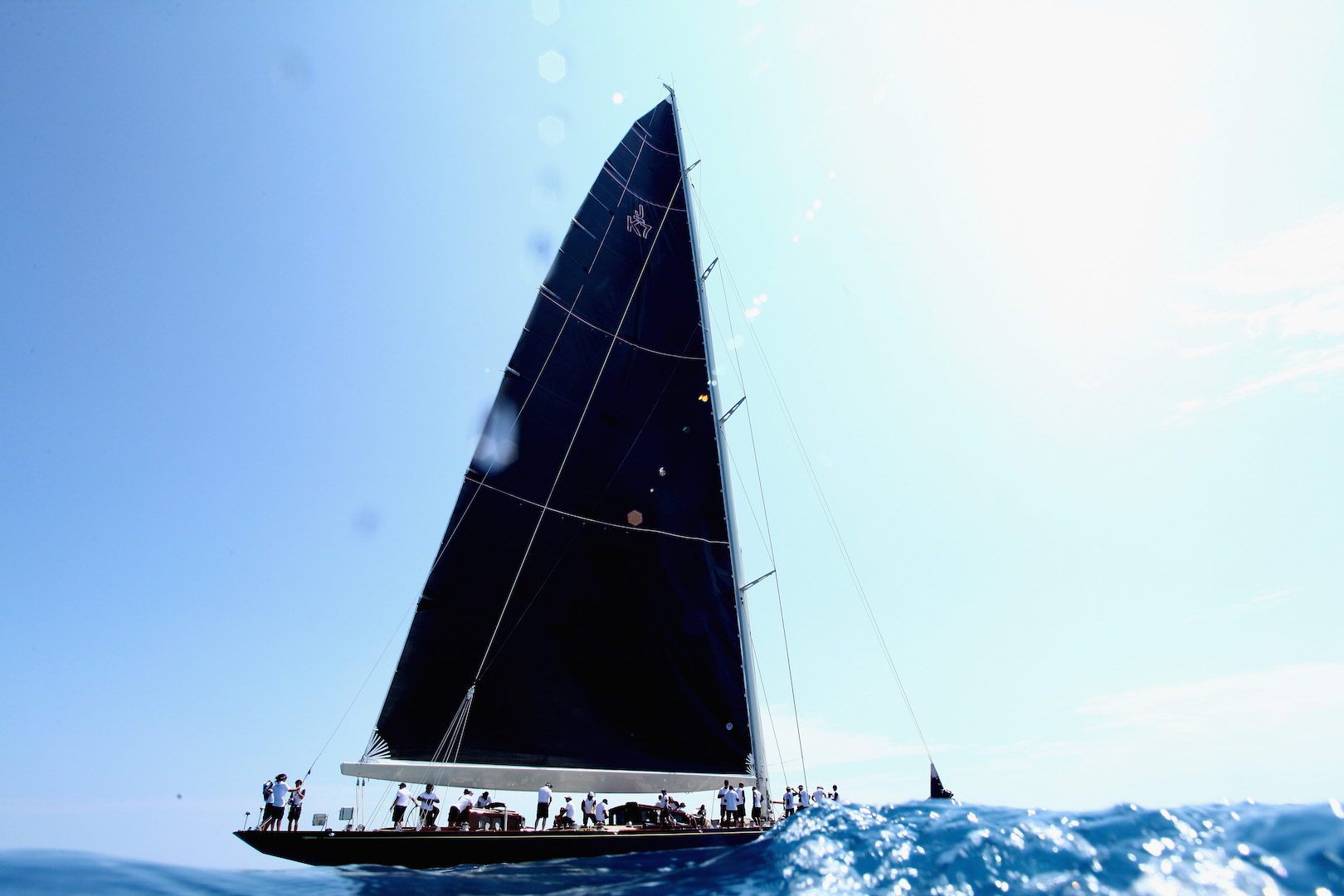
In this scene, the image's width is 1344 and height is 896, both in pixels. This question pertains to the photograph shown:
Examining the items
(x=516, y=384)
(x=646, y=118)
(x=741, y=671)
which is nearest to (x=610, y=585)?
(x=741, y=671)

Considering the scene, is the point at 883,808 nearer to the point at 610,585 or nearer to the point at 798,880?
the point at 798,880

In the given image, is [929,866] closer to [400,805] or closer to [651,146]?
[400,805]

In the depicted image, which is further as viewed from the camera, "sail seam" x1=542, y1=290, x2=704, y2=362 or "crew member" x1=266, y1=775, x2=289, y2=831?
"sail seam" x1=542, y1=290, x2=704, y2=362

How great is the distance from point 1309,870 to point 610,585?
10.7m

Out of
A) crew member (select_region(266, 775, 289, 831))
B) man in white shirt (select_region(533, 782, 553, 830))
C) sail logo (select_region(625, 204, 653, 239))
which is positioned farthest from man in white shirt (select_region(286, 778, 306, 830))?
sail logo (select_region(625, 204, 653, 239))

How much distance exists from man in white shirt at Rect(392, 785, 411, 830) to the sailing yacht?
29.8 inches

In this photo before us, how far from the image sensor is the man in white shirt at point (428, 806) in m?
11.2

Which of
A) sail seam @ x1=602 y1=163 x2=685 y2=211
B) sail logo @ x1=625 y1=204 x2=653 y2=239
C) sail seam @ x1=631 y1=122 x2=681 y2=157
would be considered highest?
sail seam @ x1=631 y1=122 x2=681 y2=157

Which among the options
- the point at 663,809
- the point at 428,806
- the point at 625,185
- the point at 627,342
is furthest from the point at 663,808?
the point at 625,185

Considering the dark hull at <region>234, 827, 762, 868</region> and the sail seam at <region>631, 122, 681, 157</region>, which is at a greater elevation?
the sail seam at <region>631, 122, 681, 157</region>

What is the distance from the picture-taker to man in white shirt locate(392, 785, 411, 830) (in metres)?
11.2

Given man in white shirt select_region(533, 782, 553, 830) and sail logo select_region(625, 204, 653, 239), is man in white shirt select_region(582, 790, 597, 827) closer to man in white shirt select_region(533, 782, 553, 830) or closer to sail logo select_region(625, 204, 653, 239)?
man in white shirt select_region(533, 782, 553, 830)

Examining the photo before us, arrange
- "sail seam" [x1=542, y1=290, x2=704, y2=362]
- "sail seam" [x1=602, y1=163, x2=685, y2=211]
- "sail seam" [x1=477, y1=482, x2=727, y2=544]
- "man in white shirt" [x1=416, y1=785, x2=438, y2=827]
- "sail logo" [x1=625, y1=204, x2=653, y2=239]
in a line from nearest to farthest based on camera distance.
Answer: "man in white shirt" [x1=416, y1=785, x2=438, y2=827] < "sail seam" [x1=477, y1=482, x2=727, y2=544] < "sail seam" [x1=542, y1=290, x2=704, y2=362] < "sail logo" [x1=625, y1=204, x2=653, y2=239] < "sail seam" [x1=602, y1=163, x2=685, y2=211]

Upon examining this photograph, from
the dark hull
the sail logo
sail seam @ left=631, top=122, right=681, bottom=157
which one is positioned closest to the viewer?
the dark hull
